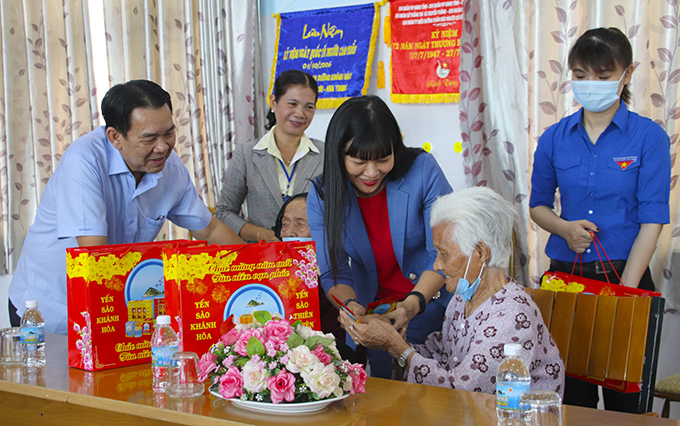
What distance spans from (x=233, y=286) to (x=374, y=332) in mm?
483

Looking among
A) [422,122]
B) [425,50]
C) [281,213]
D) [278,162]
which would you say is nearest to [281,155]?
[278,162]

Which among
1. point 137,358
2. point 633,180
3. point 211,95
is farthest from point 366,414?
point 211,95

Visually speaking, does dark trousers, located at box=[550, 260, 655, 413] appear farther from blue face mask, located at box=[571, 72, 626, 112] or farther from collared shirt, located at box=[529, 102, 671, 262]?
blue face mask, located at box=[571, 72, 626, 112]

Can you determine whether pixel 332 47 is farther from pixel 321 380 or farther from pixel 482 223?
→ pixel 321 380

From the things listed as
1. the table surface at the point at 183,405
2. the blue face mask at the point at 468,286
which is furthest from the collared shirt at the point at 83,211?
the blue face mask at the point at 468,286

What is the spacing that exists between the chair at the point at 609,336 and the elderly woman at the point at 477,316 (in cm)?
25

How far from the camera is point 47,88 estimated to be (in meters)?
3.93

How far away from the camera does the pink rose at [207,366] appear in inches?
54.1

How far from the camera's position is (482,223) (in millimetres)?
1789

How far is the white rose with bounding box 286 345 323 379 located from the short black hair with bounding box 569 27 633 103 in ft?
5.77

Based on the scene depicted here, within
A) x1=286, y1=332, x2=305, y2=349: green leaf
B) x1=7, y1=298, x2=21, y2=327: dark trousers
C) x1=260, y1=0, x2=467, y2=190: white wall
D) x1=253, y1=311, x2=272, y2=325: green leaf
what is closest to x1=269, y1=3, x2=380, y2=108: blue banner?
x1=260, y1=0, x2=467, y2=190: white wall

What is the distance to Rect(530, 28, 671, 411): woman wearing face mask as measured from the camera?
234 centimetres

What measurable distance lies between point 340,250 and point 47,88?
272 centimetres

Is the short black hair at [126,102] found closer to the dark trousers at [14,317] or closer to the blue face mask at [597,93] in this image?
the dark trousers at [14,317]
